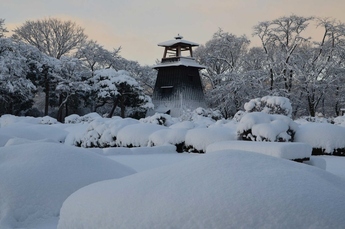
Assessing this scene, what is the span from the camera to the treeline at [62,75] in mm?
29609

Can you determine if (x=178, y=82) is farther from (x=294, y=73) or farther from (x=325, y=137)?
(x=325, y=137)

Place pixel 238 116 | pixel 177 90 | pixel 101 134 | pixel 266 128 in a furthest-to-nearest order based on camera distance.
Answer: pixel 177 90 → pixel 238 116 → pixel 101 134 → pixel 266 128

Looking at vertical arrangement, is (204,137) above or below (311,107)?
below

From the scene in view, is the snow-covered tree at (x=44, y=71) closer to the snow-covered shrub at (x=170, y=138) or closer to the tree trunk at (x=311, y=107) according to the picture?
the snow-covered shrub at (x=170, y=138)

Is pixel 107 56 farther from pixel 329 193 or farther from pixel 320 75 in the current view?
pixel 329 193

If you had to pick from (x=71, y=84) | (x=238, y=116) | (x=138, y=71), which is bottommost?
(x=238, y=116)

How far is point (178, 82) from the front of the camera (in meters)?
34.1

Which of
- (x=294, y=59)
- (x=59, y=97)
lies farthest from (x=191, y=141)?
(x=59, y=97)

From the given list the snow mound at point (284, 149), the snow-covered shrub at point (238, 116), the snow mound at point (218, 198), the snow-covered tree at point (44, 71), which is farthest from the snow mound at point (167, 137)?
the snow-covered tree at point (44, 71)

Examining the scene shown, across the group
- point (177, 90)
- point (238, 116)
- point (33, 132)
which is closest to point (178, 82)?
point (177, 90)

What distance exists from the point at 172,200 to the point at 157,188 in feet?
0.81

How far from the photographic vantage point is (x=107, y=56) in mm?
39531

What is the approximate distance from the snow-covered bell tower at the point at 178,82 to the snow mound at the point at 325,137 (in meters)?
19.6

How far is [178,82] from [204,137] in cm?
2011
